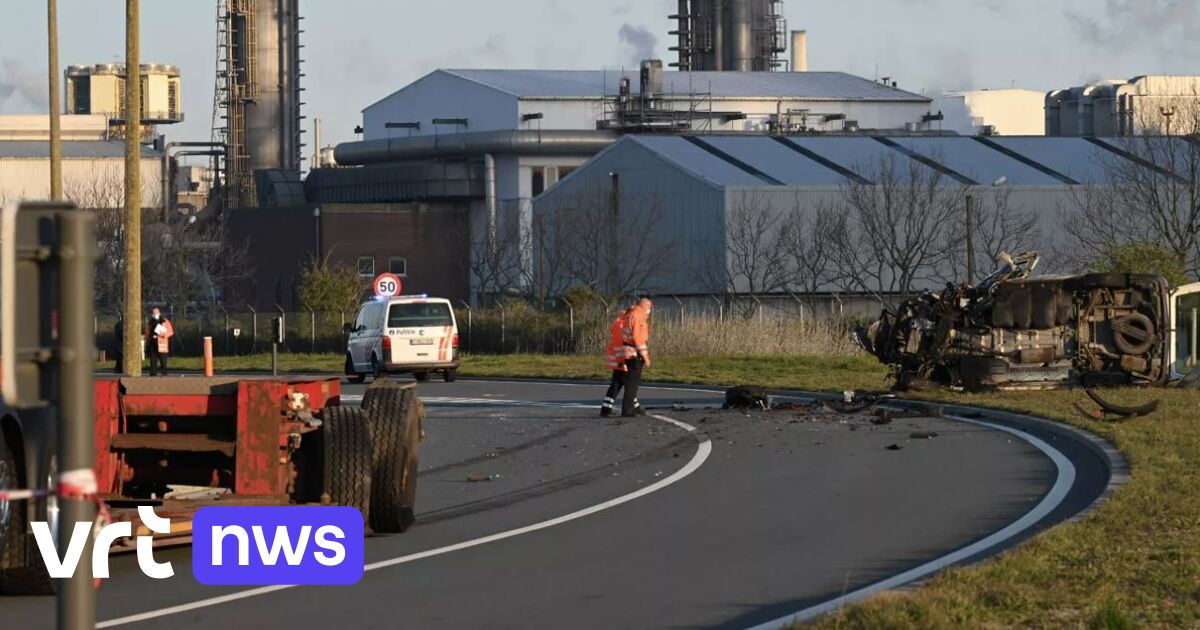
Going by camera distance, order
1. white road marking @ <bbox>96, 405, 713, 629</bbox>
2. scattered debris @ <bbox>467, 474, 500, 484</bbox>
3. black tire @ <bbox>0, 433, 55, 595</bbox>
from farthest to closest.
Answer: scattered debris @ <bbox>467, 474, 500, 484</bbox> → black tire @ <bbox>0, 433, 55, 595</bbox> → white road marking @ <bbox>96, 405, 713, 629</bbox>

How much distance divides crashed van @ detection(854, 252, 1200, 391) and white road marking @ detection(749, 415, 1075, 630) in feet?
27.3

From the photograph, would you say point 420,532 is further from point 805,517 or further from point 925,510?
point 925,510

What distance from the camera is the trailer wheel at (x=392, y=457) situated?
12.8m

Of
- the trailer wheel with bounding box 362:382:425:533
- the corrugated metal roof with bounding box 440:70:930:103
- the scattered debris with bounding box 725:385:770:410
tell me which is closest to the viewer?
the trailer wheel with bounding box 362:382:425:533

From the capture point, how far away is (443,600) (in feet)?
33.0

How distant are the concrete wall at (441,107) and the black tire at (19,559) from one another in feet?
264

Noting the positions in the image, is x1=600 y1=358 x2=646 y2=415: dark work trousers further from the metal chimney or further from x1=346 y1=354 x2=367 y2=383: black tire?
the metal chimney

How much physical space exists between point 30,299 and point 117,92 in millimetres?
137970

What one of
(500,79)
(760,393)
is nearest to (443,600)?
(760,393)

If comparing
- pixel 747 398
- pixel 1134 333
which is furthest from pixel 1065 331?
pixel 747 398

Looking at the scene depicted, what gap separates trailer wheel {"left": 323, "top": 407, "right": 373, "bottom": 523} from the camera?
1208cm

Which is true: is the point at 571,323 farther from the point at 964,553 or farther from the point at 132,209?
the point at 964,553

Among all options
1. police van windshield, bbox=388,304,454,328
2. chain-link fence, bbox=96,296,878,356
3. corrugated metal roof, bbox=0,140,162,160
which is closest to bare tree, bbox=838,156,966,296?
chain-link fence, bbox=96,296,878,356

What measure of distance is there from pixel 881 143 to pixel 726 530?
211 feet
